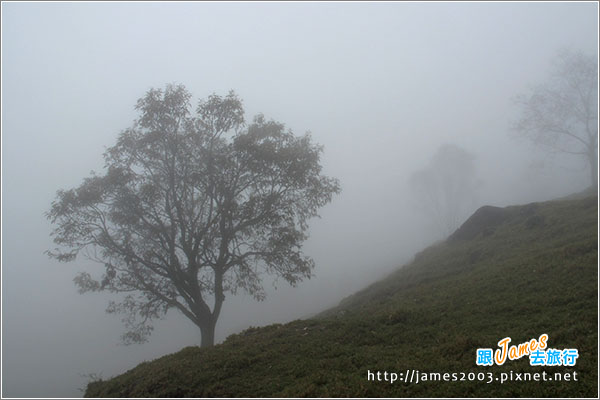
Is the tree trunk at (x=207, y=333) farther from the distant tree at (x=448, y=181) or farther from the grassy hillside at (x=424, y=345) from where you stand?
the distant tree at (x=448, y=181)

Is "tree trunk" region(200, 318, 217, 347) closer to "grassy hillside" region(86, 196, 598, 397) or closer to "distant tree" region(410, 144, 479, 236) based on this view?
"grassy hillside" region(86, 196, 598, 397)

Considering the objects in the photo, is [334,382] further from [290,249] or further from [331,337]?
[290,249]

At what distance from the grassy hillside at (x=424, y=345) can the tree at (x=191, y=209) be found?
5657 mm

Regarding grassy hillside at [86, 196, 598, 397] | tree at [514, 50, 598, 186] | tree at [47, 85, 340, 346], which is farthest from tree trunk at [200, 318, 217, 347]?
tree at [514, 50, 598, 186]

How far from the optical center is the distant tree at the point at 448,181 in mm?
55938

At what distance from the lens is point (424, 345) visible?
9477 mm

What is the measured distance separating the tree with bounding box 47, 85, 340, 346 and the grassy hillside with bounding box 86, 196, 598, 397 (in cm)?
566

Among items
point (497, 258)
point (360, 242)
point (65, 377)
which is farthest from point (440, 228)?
point (65, 377)

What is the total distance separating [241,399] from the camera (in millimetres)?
7637

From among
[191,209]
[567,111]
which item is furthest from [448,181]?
[191,209]

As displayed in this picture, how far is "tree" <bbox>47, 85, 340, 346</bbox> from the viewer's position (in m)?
17.6

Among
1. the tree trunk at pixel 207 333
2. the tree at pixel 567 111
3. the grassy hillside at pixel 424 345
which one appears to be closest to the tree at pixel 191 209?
the tree trunk at pixel 207 333

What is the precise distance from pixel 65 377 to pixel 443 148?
5444cm

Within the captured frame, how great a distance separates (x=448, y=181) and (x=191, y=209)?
46.9 metres
